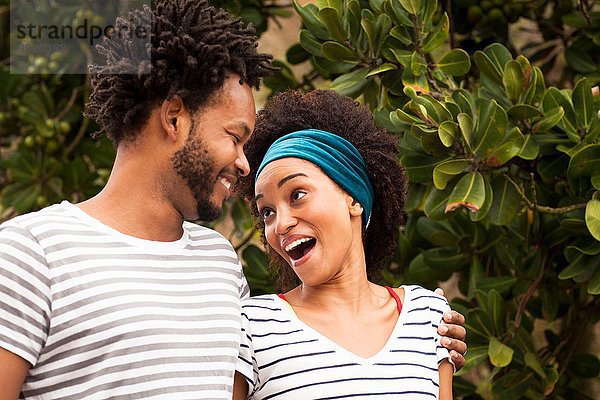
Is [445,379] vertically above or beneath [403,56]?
beneath

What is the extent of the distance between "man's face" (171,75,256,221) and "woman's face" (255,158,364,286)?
16cm

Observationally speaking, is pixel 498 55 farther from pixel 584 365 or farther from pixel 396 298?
pixel 584 365

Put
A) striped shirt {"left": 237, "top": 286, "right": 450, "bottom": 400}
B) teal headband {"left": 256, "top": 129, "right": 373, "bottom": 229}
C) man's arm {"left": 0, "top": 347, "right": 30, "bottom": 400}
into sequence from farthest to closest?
teal headband {"left": 256, "top": 129, "right": 373, "bottom": 229}, striped shirt {"left": 237, "top": 286, "right": 450, "bottom": 400}, man's arm {"left": 0, "top": 347, "right": 30, "bottom": 400}

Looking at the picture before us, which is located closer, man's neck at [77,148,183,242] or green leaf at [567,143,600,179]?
man's neck at [77,148,183,242]

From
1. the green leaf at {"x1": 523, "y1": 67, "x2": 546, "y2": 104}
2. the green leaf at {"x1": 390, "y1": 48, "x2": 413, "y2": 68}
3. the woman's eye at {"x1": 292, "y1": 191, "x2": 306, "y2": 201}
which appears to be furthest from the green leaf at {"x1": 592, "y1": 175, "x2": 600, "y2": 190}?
the woman's eye at {"x1": 292, "y1": 191, "x2": 306, "y2": 201}

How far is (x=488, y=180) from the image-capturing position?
107 inches

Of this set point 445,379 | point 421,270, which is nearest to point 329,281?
point 445,379

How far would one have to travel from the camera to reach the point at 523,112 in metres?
2.72

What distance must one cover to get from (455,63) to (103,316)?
155 cm

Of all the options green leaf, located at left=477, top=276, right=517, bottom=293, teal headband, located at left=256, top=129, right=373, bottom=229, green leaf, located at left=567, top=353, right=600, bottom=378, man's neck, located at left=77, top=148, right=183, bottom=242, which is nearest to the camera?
man's neck, located at left=77, top=148, right=183, bottom=242

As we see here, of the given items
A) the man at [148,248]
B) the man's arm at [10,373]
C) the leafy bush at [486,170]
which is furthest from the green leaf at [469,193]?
the man's arm at [10,373]

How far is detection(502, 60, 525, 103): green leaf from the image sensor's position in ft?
8.95

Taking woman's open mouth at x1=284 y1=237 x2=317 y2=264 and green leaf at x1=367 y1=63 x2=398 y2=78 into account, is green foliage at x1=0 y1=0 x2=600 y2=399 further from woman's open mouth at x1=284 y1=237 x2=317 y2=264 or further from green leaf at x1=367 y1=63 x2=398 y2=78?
woman's open mouth at x1=284 y1=237 x2=317 y2=264

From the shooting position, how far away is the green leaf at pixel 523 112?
2701 mm
